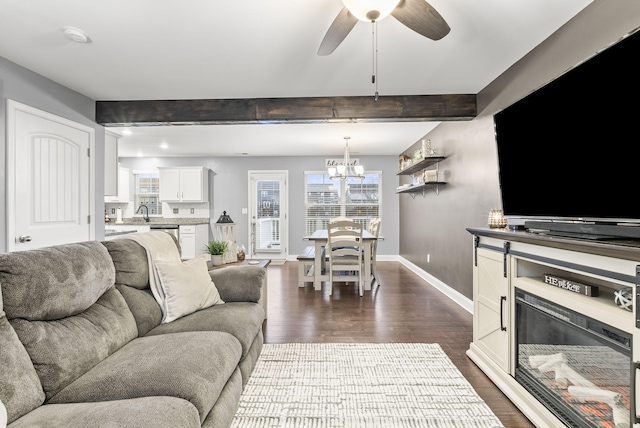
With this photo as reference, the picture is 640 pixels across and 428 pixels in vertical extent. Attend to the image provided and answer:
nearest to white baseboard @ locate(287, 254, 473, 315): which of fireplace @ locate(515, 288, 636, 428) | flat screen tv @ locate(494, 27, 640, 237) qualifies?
fireplace @ locate(515, 288, 636, 428)

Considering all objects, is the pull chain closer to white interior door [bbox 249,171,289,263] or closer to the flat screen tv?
the flat screen tv

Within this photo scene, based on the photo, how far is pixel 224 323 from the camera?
193 cm

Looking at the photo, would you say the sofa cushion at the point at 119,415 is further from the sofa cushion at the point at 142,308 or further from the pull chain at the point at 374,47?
the pull chain at the point at 374,47

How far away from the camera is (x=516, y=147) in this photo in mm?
2105

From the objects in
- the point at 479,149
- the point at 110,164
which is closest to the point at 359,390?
the point at 479,149

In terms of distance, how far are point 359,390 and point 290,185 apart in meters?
5.59

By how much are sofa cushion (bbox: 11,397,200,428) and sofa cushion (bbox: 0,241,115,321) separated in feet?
1.25

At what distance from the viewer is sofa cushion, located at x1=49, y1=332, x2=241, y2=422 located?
48.7 inches

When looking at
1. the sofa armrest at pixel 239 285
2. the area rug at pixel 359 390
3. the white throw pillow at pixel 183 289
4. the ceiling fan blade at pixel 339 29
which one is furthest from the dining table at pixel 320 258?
the ceiling fan blade at pixel 339 29

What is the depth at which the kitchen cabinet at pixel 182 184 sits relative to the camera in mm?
6879

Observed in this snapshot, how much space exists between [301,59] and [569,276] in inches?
94.8

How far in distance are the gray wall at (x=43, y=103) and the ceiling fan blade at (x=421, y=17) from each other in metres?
3.13

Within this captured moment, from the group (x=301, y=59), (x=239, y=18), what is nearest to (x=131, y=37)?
(x=239, y=18)

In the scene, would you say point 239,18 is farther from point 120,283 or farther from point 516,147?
point 516,147
